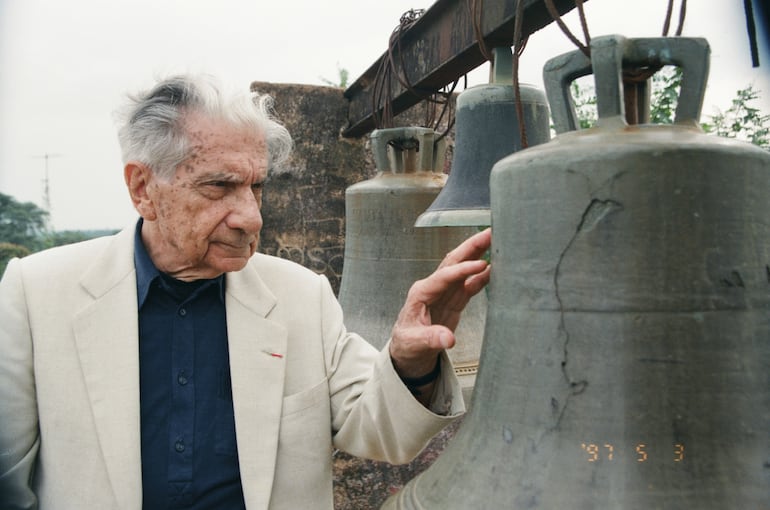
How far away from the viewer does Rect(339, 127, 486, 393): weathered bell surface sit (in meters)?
2.67

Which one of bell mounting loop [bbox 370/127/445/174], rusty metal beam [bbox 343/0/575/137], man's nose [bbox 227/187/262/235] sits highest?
rusty metal beam [bbox 343/0/575/137]

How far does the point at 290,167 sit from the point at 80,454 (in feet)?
8.95

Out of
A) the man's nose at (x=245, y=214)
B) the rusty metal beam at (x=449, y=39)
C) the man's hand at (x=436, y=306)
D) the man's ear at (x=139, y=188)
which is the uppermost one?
the rusty metal beam at (x=449, y=39)

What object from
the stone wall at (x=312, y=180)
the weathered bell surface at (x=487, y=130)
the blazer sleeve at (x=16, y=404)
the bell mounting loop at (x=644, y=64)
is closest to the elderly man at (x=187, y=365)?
the blazer sleeve at (x=16, y=404)

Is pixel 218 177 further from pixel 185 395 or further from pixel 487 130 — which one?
pixel 487 130

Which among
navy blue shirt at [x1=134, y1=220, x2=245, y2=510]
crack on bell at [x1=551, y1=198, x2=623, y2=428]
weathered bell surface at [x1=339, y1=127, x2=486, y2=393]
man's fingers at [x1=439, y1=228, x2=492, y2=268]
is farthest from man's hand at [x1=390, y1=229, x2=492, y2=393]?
weathered bell surface at [x1=339, y1=127, x2=486, y2=393]

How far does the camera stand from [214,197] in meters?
1.67

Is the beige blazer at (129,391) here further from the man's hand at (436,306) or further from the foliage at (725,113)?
the foliage at (725,113)

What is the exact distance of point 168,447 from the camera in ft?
5.45

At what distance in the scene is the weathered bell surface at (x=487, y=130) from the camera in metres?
1.84

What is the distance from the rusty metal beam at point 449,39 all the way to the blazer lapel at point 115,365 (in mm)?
1196

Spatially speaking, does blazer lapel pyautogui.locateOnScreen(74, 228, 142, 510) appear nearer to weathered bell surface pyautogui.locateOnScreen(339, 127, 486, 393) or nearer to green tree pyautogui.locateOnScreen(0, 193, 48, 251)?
green tree pyautogui.locateOnScreen(0, 193, 48, 251)

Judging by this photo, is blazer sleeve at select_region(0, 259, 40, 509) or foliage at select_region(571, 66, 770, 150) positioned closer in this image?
blazer sleeve at select_region(0, 259, 40, 509)

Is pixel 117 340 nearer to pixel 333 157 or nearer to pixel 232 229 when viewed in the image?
pixel 232 229
